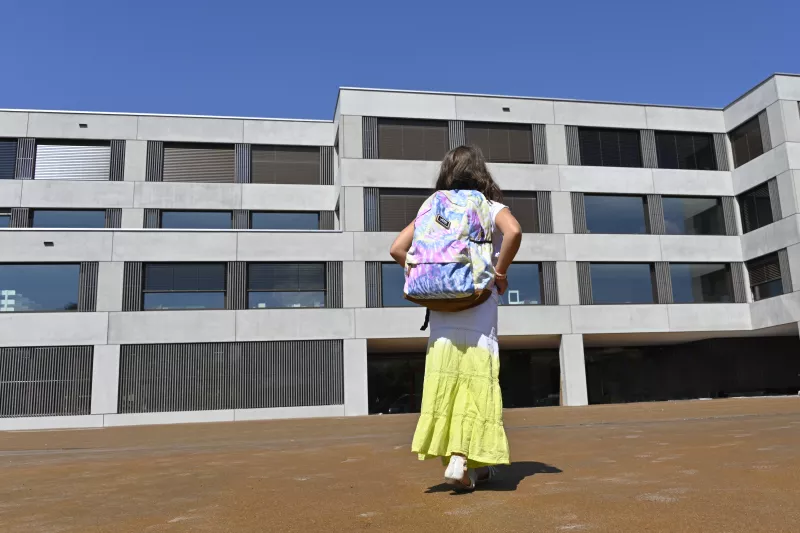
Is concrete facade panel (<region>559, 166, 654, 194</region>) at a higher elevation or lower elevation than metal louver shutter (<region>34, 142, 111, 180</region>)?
lower

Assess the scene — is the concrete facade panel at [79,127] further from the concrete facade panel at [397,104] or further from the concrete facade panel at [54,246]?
the concrete facade panel at [397,104]

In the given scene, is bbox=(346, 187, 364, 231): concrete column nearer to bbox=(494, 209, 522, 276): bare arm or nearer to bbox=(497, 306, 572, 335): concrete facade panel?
bbox=(497, 306, 572, 335): concrete facade panel

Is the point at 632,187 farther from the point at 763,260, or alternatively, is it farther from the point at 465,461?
the point at 465,461

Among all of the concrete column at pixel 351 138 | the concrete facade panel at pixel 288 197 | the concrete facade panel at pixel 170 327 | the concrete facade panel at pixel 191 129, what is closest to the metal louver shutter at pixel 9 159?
the concrete facade panel at pixel 191 129

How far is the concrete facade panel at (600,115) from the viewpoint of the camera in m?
27.8

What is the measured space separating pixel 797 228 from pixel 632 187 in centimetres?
625

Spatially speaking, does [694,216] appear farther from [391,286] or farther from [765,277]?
[391,286]

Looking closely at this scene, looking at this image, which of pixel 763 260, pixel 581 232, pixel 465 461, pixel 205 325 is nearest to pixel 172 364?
pixel 205 325

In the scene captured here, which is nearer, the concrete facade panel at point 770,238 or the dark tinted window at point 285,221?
the concrete facade panel at point 770,238

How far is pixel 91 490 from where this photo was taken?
4.59 m

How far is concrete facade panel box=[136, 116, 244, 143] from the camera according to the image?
27953mm

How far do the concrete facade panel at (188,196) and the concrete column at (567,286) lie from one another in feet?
44.4

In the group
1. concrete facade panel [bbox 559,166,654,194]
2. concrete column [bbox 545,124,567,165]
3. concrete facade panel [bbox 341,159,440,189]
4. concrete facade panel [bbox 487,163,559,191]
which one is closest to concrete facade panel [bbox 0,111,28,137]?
concrete facade panel [bbox 341,159,440,189]

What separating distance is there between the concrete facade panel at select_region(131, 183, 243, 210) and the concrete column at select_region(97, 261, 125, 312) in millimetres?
4638
